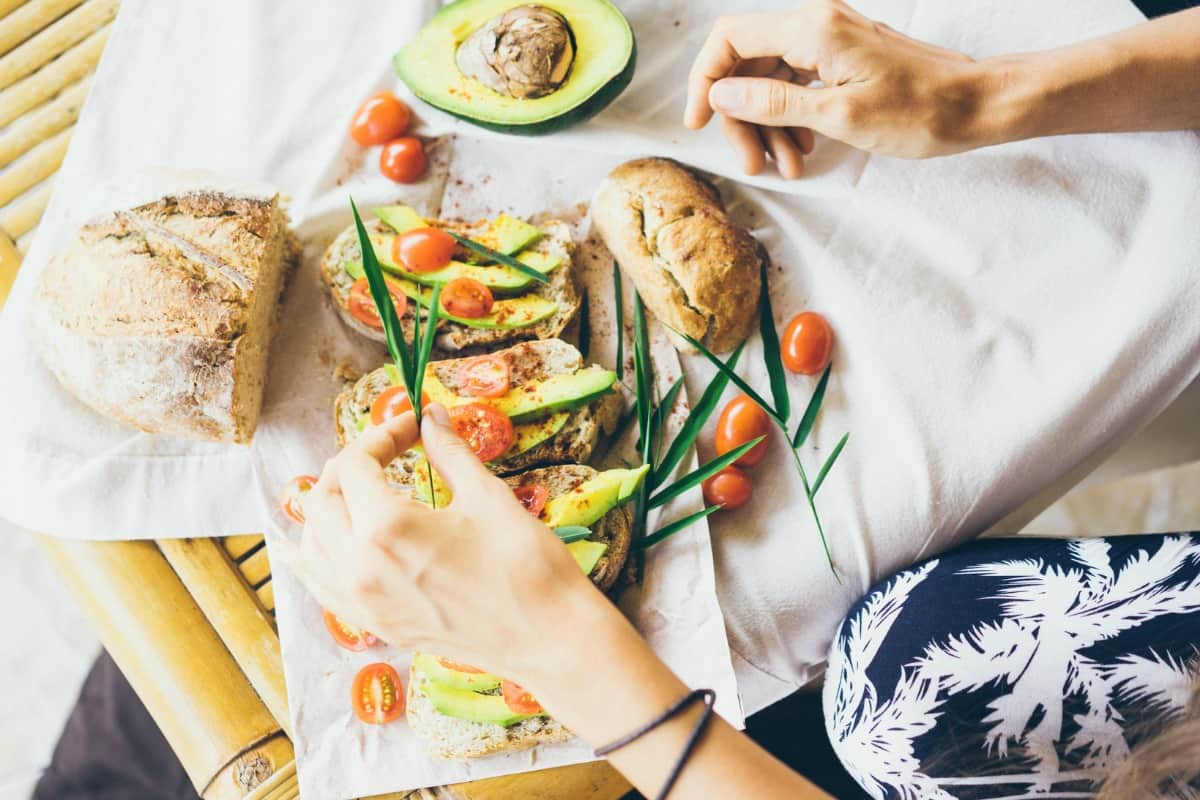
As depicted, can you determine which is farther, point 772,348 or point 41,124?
point 41,124

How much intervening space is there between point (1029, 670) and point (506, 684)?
104 centimetres

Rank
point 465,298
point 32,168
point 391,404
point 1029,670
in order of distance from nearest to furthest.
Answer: point 1029,670 < point 391,404 < point 465,298 < point 32,168

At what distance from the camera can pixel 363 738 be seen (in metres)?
2.06

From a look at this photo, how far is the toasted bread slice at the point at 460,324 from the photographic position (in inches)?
85.7

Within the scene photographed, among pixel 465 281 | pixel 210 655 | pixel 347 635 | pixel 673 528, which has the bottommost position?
pixel 210 655

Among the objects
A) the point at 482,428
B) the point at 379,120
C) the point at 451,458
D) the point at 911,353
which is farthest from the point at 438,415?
the point at 911,353

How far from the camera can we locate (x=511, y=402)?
2.04 m

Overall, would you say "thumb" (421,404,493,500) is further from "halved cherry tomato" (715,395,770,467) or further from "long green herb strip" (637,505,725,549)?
"halved cherry tomato" (715,395,770,467)

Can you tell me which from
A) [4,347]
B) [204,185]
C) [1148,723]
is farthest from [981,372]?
[4,347]

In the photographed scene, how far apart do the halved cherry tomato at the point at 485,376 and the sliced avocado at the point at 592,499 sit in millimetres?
274

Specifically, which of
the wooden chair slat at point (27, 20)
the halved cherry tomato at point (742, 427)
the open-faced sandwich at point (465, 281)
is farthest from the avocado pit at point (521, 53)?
the wooden chair slat at point (27, 20)

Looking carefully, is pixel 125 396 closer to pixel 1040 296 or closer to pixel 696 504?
pixel 696 504

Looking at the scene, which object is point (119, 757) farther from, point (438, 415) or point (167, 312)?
point (438, 415)

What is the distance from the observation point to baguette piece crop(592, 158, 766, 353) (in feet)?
7.02
